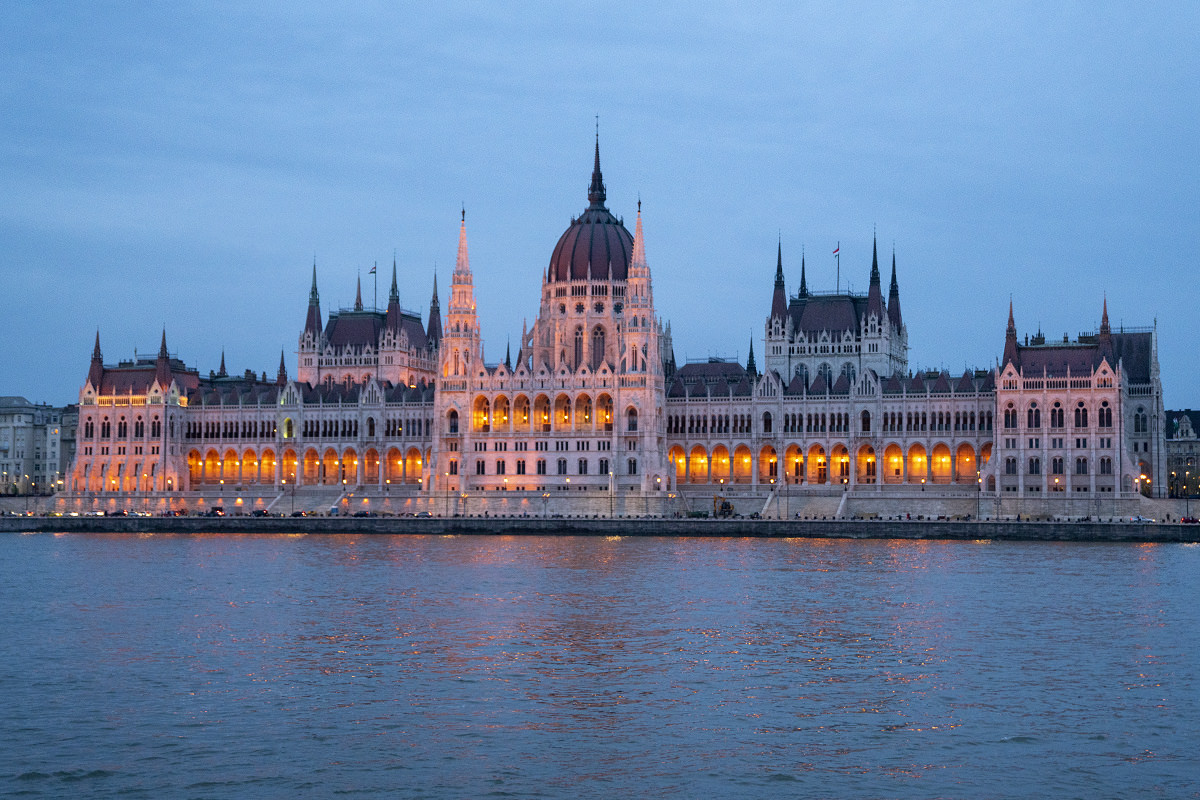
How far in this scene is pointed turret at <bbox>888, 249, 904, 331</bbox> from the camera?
148 meters

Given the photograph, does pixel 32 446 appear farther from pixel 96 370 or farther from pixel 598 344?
pixel 598 344

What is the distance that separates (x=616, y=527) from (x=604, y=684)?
2935 inches

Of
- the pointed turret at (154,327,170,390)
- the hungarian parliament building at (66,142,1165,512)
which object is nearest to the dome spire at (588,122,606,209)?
the hungarian parliament building at (66,142,1165,512)

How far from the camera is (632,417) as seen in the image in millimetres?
132250

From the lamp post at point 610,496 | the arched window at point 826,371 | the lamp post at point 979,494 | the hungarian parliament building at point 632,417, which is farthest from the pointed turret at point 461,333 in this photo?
the lamp post at point 979,494

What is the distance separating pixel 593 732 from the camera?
37.2 m

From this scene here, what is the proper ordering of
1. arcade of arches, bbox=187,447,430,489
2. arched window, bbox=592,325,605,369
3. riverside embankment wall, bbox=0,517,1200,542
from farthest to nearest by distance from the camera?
arcade of arches, bbox=187,447,430,489 < arched window, bbox=592,325,605,369 < riverside embankment wall, bbox=0,517,1200,542

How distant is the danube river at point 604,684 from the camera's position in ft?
109

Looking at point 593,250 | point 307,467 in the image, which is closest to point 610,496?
point 593,250

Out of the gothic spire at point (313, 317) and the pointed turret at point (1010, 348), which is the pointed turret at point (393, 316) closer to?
the gothic spire at point (313, 317)

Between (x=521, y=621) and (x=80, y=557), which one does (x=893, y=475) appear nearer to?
(x=80, y=557)

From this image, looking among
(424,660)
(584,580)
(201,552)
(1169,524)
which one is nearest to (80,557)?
(201,552)

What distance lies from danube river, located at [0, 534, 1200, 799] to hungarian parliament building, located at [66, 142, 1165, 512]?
4428cm

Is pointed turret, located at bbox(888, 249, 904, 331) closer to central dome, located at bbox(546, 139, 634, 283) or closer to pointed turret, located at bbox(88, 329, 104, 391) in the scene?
central dome, located at bbox(546, 139, 634, 283)
